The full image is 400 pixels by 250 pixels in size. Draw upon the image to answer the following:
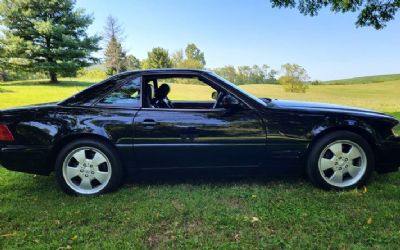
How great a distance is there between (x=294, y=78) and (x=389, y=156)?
4953 centimetres

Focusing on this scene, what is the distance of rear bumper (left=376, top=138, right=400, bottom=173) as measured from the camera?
424 centimetres

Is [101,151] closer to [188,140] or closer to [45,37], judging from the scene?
[188,140]

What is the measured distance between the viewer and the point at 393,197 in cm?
396

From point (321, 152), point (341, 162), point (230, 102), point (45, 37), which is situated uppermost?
point (45, 37)

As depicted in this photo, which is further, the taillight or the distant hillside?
the distant hillside

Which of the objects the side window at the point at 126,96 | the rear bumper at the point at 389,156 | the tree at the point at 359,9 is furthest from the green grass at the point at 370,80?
the side window at the point at 126,96

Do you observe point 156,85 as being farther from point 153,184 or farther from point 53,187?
point 53,187

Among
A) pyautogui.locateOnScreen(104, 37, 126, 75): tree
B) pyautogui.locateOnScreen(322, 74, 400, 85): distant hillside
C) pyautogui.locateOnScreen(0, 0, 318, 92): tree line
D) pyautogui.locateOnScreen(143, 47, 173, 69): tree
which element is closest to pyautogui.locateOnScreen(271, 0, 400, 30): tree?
pyautogui.locateOnScreen(0, 0, 318, 92): tree line

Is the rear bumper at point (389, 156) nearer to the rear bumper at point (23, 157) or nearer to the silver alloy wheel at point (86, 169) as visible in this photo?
the silver alloy wheel at point (86, 169)

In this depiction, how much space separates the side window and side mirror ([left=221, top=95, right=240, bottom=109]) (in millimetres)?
1036

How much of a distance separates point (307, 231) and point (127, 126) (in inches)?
88.8

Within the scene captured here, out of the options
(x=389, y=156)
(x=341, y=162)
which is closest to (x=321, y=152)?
(x=341, y=162)

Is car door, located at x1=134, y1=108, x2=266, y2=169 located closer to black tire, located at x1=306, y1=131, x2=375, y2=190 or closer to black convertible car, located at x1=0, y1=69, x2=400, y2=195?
black convertible car, located at x1=0, y1=69, x2=400, y2=195

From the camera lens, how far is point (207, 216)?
140 inches
